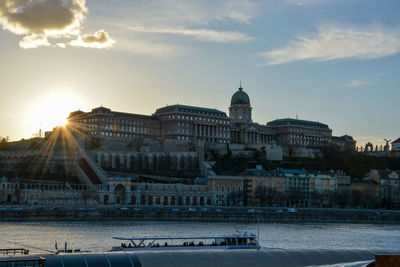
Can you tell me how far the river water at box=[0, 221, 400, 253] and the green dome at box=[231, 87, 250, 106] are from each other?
89.7 metres

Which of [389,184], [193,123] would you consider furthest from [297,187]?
[193,123]

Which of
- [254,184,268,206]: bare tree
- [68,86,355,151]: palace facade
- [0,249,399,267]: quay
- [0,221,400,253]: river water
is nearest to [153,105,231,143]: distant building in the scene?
[68,86,355,151]: palace facade

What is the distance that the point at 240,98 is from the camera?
543ft

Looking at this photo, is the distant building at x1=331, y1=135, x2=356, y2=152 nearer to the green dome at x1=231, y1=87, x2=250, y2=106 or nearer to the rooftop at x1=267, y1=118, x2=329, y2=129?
the rooftop at x1=267, y1=118, x2=329, y2=129

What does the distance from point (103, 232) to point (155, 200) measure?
40793mm

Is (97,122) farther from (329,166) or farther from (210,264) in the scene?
(210,264)

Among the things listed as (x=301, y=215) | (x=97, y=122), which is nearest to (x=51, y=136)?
(x=97, y=122)

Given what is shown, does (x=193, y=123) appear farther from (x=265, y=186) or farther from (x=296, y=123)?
(x=265, y=186)

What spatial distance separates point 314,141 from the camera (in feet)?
557

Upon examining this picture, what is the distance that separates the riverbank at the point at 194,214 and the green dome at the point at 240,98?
2929 inches

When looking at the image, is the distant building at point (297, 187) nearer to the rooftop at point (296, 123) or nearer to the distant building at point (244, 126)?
the distant building at point (244, 126)

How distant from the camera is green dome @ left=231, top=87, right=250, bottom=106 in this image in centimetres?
16488

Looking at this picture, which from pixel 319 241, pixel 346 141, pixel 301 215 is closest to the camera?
pixel 319 241

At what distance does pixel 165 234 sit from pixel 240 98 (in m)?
108
